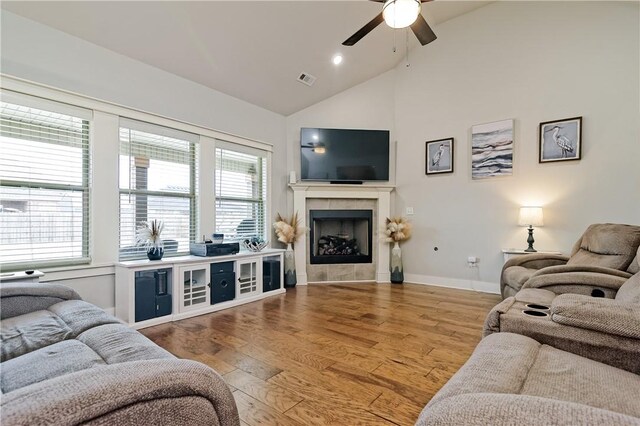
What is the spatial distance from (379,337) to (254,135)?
3.32m

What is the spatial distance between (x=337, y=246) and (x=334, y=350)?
2886 millimetres

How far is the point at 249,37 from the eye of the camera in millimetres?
3344

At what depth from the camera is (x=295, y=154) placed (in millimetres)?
5031

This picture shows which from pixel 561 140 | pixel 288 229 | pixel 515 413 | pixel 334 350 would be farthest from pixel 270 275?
pixel 561 140

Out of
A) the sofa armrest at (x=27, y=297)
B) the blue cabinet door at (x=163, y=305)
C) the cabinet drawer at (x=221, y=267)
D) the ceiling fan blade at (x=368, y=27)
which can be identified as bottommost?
the blue cabinet door at (x=163, y=305)

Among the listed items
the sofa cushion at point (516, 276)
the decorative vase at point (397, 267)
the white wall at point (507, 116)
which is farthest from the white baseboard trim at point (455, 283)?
the sofa cushion at point (516, 276)

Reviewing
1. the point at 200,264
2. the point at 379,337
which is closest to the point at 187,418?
the point at 379,337

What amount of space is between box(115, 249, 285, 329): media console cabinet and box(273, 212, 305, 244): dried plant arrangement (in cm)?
50

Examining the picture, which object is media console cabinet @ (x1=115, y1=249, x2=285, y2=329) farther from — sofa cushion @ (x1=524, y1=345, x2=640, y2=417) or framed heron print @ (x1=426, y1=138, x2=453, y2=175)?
sofa cushion @ (x1=524, y1=345, x2=640, y2=417)

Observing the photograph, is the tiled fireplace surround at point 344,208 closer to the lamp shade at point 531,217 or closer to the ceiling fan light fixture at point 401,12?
the lamp shade at point 531,217

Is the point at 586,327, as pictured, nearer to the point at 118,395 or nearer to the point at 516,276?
the point at 118,395

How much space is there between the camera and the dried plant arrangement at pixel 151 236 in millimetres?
3080

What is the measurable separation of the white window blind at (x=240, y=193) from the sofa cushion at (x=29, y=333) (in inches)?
102

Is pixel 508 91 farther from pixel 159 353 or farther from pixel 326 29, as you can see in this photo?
pixel 159 353
